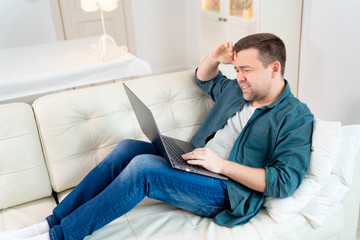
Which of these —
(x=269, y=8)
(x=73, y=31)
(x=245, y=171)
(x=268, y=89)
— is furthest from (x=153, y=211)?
(x=73, y=31)

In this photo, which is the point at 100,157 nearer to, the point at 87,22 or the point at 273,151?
the point at 273,151

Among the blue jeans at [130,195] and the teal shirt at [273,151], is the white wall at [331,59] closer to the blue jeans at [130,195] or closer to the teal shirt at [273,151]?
the teal shirt at [273,151]

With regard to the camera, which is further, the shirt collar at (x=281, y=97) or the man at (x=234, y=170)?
the shirt collar at (x=281, y=97)

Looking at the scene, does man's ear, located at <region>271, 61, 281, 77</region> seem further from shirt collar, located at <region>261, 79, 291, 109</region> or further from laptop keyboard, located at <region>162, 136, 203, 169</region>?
laptop keyboard, located at <region>162, 136, 203, 169</region>

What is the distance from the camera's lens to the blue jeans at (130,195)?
1298 mm

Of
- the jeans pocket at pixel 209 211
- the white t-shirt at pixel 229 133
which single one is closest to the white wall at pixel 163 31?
the white t-shirt at pixel 229 133

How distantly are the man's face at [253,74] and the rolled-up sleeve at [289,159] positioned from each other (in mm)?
188

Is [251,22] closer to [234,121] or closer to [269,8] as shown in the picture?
[269,8]

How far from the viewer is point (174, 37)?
14.5ft

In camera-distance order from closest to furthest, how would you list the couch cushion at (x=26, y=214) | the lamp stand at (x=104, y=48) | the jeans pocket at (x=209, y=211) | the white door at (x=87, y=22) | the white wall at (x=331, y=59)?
1. the jeans pocket at (x=209, y=211)
2. the couch cushion at (x=26, y=214)
3. the white wall at (x=331, y=59)
4. the lamp stand at (x=104, y=48)
5. the white door at (x=87, y=22)

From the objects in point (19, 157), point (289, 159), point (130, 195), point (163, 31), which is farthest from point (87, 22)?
point (289, 159)

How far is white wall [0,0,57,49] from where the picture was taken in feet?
12.3

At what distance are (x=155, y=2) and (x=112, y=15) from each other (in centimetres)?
51

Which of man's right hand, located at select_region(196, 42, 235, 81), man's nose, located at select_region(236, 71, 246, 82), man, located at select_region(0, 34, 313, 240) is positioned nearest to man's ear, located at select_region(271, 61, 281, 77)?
man, located at select_region(0, 34, 313, 240)
